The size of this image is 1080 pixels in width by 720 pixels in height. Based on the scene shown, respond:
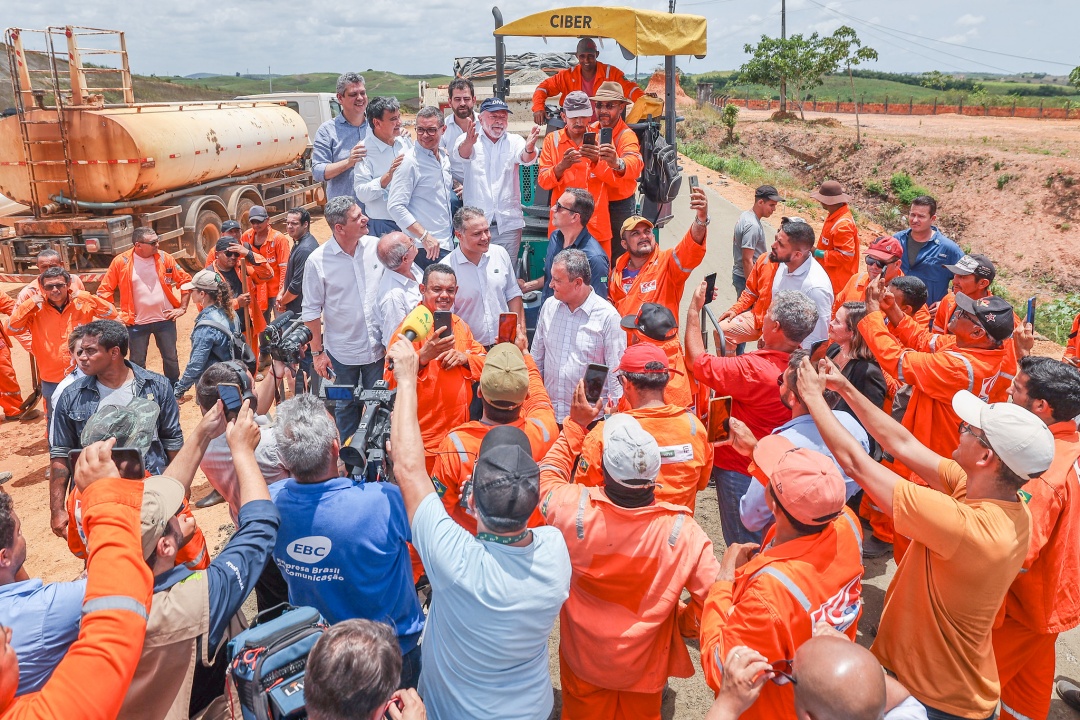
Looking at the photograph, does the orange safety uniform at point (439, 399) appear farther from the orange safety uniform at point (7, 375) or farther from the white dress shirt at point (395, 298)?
the orange safety uniform at point (7, 375)

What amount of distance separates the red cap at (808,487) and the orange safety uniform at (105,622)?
1955mm

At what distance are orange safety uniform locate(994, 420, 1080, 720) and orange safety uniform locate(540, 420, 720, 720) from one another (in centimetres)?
138

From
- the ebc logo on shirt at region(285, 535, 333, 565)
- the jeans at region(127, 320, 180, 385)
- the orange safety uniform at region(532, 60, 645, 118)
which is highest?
the orange safety uniform at region(532, 60, 645, 118)

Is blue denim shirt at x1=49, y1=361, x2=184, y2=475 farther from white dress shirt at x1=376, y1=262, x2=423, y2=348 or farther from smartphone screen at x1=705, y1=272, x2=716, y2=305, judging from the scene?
smartphone screen at x1=705, y1=272, x2=716, y2=305

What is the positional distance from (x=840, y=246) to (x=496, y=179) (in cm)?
316

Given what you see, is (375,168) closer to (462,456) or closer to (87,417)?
(87,417)

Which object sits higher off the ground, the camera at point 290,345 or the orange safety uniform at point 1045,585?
the camera at point 290,345

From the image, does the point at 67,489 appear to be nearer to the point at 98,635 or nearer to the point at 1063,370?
the point at 98,635

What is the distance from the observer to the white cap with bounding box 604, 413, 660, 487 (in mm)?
2512

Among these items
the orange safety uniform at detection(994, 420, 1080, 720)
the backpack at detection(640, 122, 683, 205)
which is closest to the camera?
the orange safety uniform at detection(994, 420, 1080, 720)

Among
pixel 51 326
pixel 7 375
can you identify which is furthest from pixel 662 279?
pixel 7 375

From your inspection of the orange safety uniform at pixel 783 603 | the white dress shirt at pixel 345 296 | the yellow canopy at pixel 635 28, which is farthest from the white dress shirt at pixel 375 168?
the orange safety uniform at pixel 783 603

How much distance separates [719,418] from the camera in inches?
120

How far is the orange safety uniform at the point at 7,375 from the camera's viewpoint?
7297 mm
